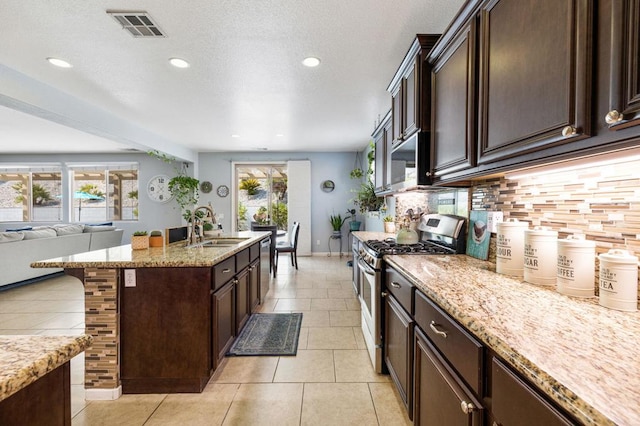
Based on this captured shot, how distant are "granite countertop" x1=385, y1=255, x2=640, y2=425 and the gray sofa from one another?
4.81 m

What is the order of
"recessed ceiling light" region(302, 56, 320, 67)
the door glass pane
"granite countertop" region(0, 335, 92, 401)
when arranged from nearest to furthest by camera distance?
1. "granite countertop" region(0, 335, 92, 401)
2. "recessed ceiling light" region(302, 56, 320, 67)
3. the door glass pane

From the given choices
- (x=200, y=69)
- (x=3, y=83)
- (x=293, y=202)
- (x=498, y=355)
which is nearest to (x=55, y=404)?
(x=498, y=355)

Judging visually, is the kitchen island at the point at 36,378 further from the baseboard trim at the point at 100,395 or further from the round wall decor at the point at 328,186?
the round wall decor at the point at 328,186

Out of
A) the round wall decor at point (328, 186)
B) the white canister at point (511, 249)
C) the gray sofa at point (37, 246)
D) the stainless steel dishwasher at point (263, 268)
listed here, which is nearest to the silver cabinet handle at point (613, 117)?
the white canister at point (511, 249)

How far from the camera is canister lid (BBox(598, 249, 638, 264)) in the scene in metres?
0.96

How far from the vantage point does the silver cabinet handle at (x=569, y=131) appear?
868mm

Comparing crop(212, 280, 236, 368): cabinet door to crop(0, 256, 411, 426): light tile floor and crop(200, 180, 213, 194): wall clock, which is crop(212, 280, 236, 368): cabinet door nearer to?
crop(0, 256, 411, 426): light tile floor

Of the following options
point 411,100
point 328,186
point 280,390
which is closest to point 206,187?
point 328,186

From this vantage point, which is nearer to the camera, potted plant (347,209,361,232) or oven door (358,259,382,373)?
oven door (358,259,382,373)

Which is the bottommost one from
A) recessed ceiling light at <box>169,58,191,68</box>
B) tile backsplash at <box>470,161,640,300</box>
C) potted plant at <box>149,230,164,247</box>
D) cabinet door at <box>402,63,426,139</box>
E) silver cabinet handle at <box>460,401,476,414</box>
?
silver cabinet handle at <box>460,401,476,414</box>

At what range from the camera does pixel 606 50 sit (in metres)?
0.79

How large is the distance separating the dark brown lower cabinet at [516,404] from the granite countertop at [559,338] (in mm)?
47

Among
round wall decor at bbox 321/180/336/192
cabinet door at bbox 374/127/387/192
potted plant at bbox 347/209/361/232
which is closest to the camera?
cabinet door at bbox 374/127/387/192

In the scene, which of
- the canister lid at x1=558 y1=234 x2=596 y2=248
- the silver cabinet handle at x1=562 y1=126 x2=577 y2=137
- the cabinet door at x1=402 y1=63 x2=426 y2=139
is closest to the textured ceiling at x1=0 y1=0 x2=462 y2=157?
the cabinet door at x1=402 y1=63 x2=426 y2=139
